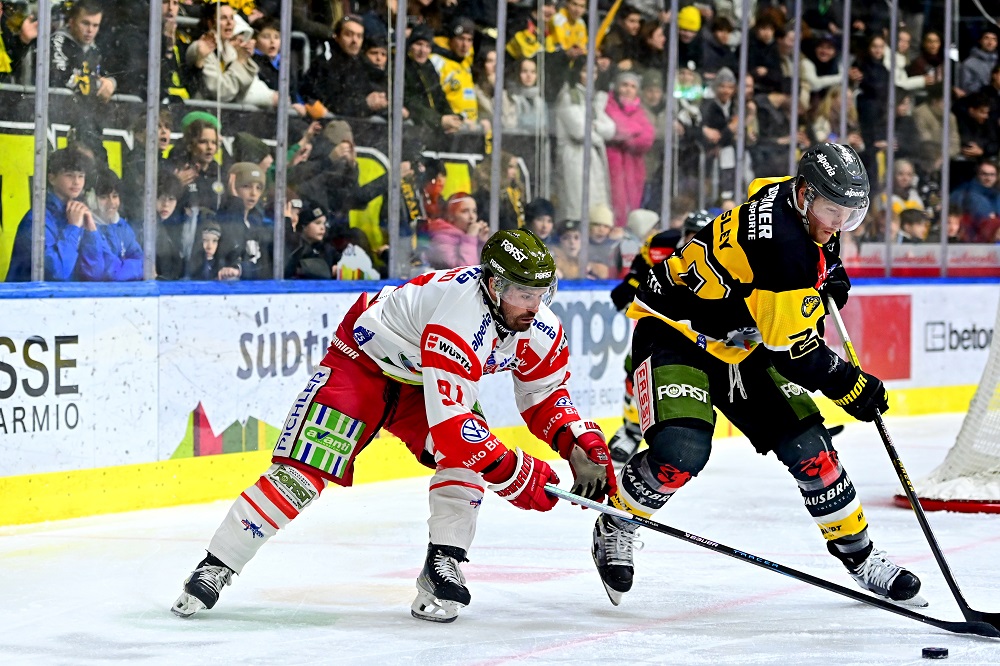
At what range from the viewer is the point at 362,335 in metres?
3.96

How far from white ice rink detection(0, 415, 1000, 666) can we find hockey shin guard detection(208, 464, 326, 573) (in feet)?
0.63

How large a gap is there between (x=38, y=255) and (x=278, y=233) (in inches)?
50.4

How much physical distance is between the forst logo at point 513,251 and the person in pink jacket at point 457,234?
3787mm

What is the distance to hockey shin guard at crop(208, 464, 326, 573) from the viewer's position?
12.6 ft

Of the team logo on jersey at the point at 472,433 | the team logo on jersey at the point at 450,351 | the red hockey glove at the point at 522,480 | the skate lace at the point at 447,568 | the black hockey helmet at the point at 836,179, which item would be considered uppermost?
the black hockey helmet at the point at 836,179

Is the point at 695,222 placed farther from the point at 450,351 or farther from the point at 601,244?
the point at 450,351

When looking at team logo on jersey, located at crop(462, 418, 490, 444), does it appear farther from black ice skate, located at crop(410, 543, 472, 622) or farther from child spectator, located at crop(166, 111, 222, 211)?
child spectator, located at crop(166, 111, 222, 211)

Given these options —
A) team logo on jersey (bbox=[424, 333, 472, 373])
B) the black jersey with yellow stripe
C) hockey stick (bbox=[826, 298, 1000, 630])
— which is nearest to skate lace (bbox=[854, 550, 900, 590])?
hockey stick (bbox=[826, 298, 1000, 630])

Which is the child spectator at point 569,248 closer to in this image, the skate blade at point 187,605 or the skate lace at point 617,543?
the skate lace at point 617,543

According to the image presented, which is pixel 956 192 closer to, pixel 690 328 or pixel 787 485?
pixel 787 485

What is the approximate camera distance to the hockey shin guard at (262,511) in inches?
151

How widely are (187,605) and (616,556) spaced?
3.69 feet

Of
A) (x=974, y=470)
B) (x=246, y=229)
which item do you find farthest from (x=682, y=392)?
(x=246, y=229)

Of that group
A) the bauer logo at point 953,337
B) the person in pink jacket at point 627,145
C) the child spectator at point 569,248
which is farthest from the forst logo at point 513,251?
the bauer logo at point 953,337
